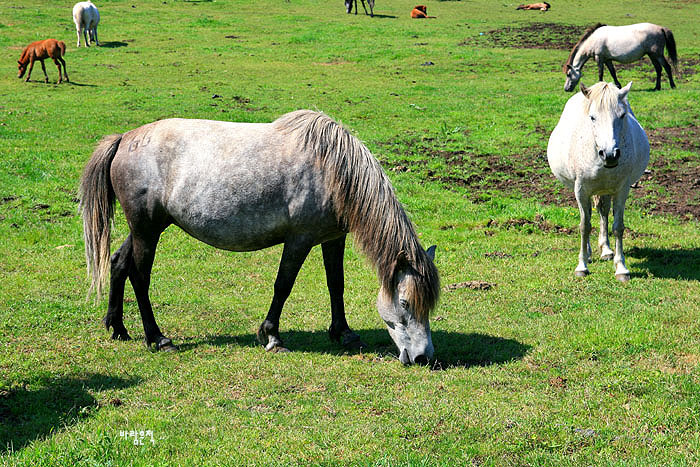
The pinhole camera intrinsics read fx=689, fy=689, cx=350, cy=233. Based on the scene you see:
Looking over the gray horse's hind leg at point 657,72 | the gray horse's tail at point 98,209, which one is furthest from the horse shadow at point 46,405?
the gray horse's hind leg at point 657,72

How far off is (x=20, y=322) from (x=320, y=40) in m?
24.8

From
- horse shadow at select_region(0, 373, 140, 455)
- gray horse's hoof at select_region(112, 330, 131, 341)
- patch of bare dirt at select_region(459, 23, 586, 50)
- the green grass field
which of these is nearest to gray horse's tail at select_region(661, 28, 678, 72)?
the green grass field

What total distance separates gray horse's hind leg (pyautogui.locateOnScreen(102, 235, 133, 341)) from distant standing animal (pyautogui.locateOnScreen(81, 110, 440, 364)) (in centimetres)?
15

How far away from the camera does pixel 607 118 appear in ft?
26.6

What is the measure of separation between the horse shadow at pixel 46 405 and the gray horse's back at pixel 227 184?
1714 mm

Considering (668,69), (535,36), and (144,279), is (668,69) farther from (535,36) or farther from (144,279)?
(144,279)

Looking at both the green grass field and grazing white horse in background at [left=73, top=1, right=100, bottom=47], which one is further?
grazing white horse in background at [left=73, top=1, right=100, bottom=47]

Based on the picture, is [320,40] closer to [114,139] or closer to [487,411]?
[114,139]

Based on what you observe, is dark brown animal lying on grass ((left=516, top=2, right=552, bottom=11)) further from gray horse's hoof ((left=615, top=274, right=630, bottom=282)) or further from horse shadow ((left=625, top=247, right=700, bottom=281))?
gray horse's hoof ((left=615, top=274, right=630, bottom=282))

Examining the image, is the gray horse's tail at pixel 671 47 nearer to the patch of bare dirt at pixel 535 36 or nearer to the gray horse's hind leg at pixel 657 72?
the gray horse's hind leg at pixel 657 72

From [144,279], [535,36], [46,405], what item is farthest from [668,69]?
[46,405]

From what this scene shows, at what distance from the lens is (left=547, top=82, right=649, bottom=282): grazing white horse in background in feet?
26.7

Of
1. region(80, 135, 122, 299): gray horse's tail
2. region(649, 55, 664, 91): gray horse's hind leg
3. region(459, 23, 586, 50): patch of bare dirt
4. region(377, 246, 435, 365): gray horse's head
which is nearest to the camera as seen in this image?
region(377, 246, 435, 365): gray horse's head

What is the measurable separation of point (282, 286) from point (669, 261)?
19.0 feet
